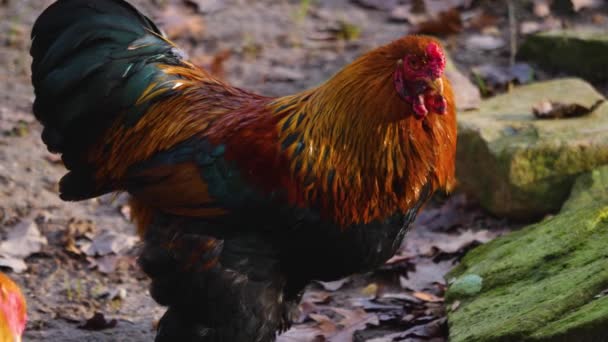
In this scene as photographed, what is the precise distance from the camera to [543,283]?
4.42 meters

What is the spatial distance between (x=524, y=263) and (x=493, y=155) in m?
1.49


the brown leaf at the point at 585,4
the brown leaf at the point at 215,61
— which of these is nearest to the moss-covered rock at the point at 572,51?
the brown leaf at the point at 585,4

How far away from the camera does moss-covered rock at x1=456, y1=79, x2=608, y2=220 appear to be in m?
5.88

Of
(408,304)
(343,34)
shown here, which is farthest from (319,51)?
(408,304)

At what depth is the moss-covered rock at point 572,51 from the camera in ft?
25.4

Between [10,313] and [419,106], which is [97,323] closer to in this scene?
[10,313]

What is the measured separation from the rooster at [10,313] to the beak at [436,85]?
1.81m

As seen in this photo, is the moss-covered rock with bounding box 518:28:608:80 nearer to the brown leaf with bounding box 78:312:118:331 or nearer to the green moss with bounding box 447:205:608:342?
the green moss with bounding box 447:205:608:342

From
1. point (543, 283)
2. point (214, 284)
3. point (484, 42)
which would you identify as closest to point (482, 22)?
point (484, 42)

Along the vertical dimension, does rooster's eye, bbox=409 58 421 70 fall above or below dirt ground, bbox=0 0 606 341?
above

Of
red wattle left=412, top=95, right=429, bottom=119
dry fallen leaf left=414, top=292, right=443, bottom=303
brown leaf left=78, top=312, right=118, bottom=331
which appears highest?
red wattle left=412, top=95, right=429, bottom=119

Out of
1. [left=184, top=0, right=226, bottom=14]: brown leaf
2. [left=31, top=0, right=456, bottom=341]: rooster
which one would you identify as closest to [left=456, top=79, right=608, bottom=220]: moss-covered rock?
[left=31, top=0, right=456, bottom=341]: rooster

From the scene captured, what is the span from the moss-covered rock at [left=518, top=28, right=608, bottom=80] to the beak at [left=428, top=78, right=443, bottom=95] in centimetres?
402

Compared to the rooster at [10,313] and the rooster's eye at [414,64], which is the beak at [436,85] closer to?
the rooster's eye at [414,64]
